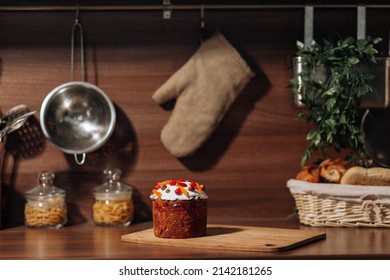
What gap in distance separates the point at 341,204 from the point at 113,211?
20.7 inches

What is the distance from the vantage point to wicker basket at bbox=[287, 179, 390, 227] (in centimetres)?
176

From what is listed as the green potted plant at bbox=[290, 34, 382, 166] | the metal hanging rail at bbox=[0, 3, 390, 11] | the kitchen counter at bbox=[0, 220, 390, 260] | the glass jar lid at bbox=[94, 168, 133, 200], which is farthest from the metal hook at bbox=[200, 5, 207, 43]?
the kitchen counter at bbox=[0, 220, 390, 260]

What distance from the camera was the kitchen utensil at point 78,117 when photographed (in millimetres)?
1938

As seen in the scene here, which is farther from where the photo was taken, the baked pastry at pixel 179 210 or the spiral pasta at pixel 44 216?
the spiral pasta at pixel 44 216

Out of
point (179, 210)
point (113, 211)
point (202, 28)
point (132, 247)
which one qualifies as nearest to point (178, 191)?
point (179, 210)

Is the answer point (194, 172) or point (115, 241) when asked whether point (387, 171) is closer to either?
point (194, 172)

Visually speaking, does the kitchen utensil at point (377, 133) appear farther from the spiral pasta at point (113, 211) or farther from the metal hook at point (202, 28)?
the spiral pasta at point (113, 211)

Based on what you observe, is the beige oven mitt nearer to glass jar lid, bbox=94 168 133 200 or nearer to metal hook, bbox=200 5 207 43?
metal hook, bbox=200 5 207 43

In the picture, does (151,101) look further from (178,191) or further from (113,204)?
(178,191)

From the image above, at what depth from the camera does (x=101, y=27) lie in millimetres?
1980

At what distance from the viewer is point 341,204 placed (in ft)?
5.88

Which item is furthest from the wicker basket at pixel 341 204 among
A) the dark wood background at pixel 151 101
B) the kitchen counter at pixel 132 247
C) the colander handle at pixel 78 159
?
the colander handle at pixel 78 159

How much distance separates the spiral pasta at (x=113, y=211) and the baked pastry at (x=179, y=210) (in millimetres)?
248

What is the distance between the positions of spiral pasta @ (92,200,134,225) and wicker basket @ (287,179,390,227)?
387mm
